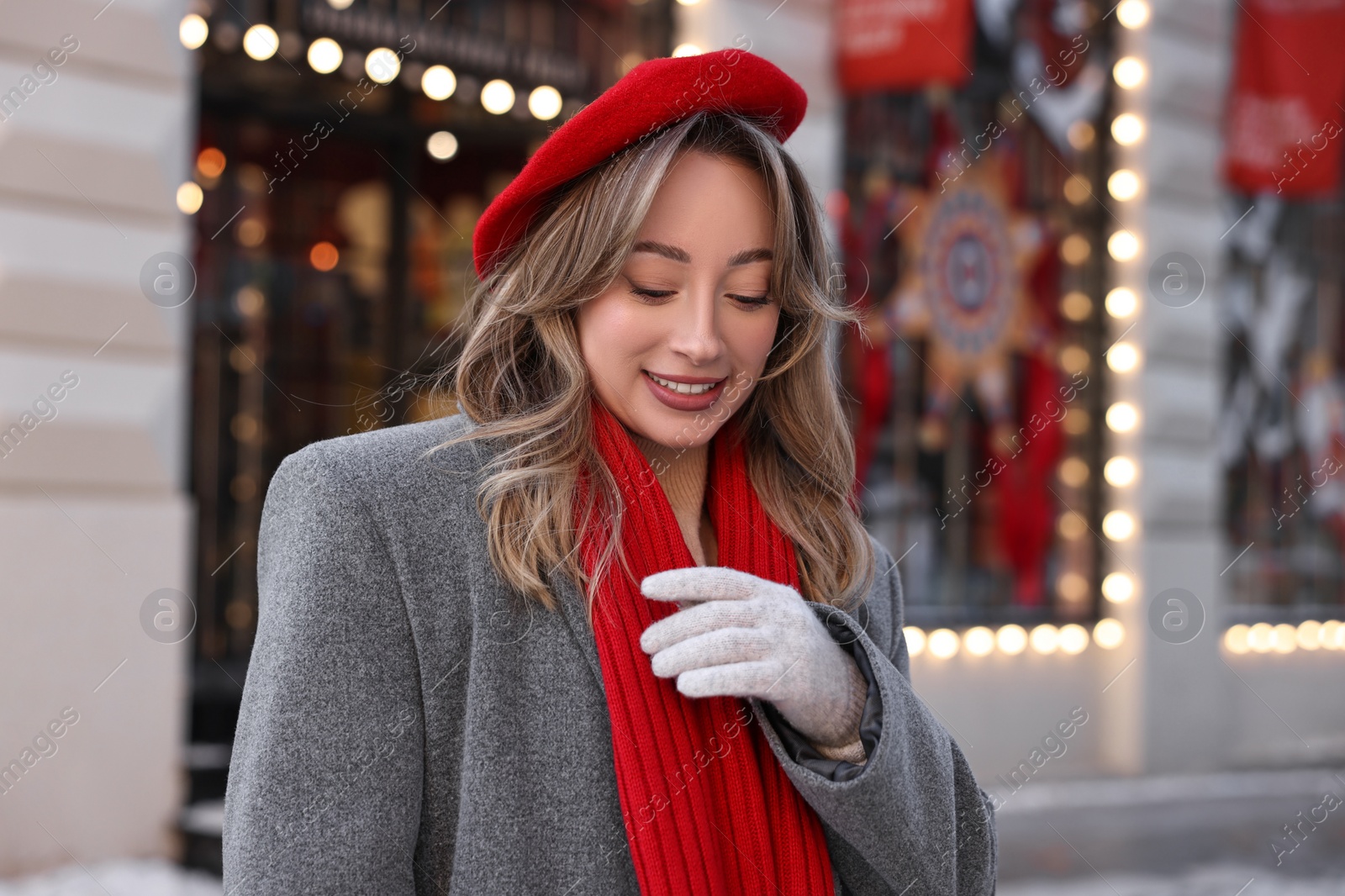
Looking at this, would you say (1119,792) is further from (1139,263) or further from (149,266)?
(149,266)

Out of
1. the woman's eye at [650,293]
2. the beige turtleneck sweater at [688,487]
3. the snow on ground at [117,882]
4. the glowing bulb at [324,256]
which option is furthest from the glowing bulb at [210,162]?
the woman's eye at [650,293]

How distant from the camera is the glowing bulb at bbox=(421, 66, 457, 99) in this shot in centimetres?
561

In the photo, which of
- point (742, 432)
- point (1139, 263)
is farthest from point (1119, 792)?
point (742, 432)

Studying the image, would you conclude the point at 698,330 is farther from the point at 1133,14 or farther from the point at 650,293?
the point at 1133,14

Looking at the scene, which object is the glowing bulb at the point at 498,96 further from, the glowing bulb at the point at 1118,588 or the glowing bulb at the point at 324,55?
the glowing bulb at the point at 1118,588

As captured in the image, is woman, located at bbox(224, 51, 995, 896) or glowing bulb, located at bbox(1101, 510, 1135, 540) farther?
glowing bulb, located at bbox(1101, 510, 1135, 540)

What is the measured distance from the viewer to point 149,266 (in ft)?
14.9

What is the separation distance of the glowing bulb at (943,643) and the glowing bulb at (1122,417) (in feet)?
5.30

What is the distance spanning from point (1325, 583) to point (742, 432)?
8095 millimetres

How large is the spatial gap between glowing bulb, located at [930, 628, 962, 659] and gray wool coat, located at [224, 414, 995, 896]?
512cm

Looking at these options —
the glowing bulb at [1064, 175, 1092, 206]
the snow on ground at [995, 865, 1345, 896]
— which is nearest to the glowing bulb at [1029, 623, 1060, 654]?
the snow on ground at [995, 865, 1345, 896]

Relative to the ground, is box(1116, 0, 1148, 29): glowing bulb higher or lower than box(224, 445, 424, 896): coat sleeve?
higher

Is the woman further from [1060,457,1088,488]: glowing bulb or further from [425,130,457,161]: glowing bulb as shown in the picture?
[1060,457,1088,488]: glowing bulb

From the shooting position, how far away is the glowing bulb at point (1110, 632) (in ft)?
24.0
